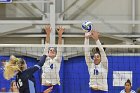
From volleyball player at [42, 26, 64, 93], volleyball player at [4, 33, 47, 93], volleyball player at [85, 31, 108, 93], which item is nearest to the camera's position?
volleyball player at [4, 33, 47, 93]

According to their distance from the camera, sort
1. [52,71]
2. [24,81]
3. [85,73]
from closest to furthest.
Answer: [24,81], [52,71], [85,73]

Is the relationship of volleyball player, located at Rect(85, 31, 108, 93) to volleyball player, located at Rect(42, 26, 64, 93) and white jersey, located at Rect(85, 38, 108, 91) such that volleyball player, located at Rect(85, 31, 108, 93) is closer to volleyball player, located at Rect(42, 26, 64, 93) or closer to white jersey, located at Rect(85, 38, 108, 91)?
white jersey, located at Rect(85, 38, 108, 91)

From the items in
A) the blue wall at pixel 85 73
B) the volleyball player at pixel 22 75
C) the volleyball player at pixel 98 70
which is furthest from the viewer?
the blue wall at pixel 85 73

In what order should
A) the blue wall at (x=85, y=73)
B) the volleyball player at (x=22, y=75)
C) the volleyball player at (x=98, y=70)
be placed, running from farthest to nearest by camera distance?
the blue wall at (x=85, y=73) → the volleyball player at (x=98, y=70) → the volleyball player at (x=22, y=75)

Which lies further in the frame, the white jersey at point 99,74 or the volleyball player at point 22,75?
the white jersey at point 99,74

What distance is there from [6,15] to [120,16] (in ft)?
9.82

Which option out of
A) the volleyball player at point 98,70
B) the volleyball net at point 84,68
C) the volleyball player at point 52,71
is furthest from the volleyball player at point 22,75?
the volleyball net at point 84,68

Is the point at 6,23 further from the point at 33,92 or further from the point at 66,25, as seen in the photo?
the point at 33,92

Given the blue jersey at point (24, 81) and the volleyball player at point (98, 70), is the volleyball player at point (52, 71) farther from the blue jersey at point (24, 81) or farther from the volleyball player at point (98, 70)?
the blue jersey at point (24, 81)

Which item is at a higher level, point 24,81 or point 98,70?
point 98,70

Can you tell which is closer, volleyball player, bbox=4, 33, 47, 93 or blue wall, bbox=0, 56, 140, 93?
volleyball player, bbox=4, 33, 47, 93

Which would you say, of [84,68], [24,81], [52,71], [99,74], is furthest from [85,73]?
[24,81]

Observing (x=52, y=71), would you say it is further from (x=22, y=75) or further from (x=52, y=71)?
(x=22, y=75)

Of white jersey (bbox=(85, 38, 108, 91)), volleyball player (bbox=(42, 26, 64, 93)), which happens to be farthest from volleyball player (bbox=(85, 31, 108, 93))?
volleyball player (bbox=(42, 26, 64, 93))
